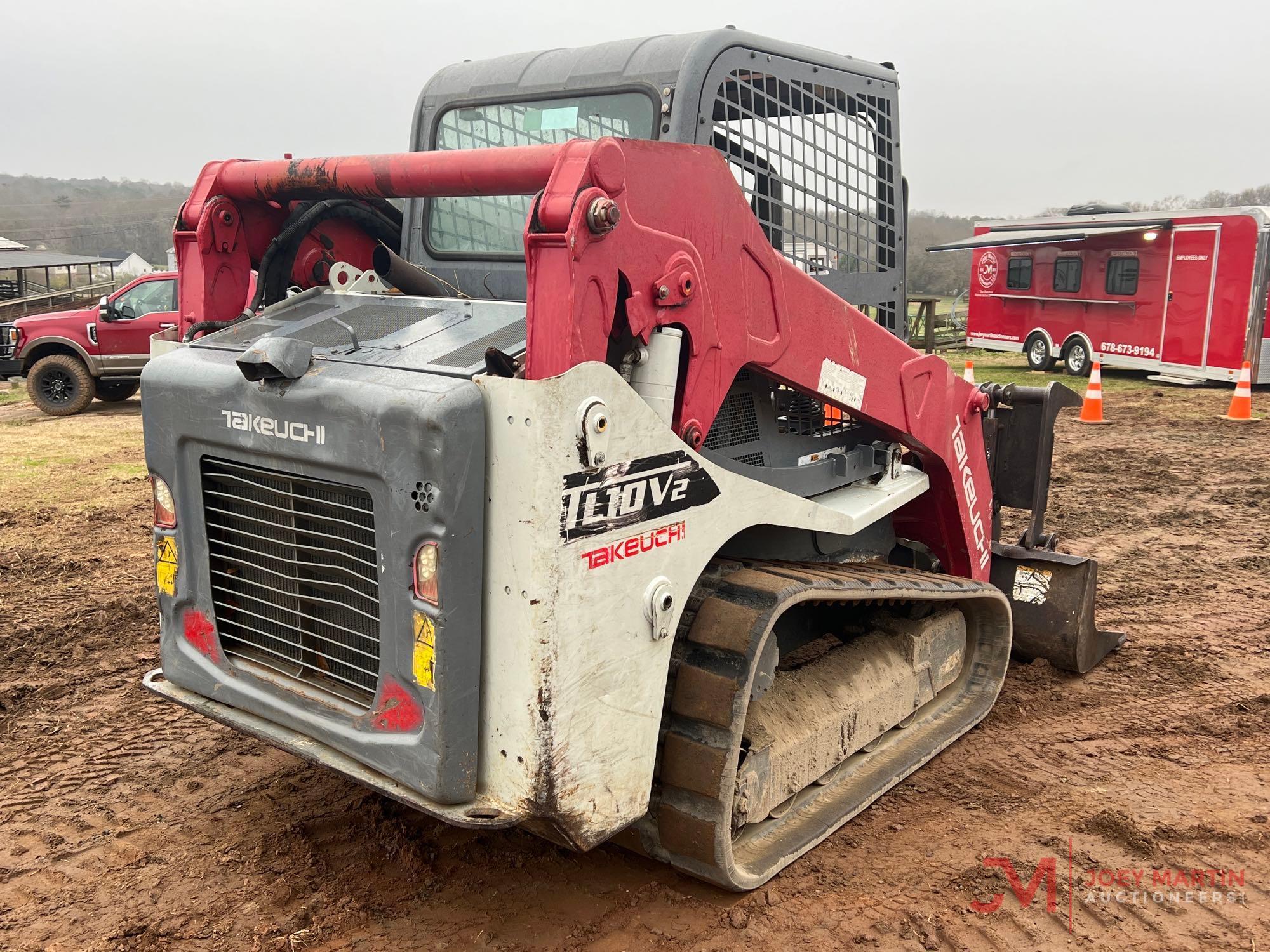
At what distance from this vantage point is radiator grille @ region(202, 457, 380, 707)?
2865mm

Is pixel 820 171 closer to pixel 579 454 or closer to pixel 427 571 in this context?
pixel 579 454

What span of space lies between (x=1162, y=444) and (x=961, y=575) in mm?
7455

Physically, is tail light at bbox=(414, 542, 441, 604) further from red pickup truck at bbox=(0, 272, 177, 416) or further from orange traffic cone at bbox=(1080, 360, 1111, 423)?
red pickup truck at bbox=(0, 272, 177, 416)

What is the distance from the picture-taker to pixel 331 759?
115 inches

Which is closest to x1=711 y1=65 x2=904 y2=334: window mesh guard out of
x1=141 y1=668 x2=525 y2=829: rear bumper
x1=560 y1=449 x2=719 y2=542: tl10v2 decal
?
x1=560 y1=449 x2=719 y2=542: tl10v2 decal

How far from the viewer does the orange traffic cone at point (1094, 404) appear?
12.9 m

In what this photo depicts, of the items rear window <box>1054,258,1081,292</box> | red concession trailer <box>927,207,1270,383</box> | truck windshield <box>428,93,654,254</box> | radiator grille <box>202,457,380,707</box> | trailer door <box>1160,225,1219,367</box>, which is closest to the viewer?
radiator grille <box>202,457,380,707</box>

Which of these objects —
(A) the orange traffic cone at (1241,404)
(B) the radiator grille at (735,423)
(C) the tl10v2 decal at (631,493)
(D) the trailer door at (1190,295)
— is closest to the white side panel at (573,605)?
(C) the tl10v2 decal at (631,493)

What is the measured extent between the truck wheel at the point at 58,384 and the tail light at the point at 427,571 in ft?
43.6

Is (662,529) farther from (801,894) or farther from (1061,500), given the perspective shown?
(1061,500)

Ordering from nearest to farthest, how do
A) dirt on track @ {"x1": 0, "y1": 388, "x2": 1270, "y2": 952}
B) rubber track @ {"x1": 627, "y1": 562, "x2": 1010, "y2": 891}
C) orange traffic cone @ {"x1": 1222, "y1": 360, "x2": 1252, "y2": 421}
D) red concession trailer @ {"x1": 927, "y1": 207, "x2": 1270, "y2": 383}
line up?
rubber track @ {"x1": 627, "y1": 562, "x2": 1010, "y2": 891}, dirt on track @ {"x1": 0, "y1": 388, "x2": 1270, "y2": 952}, orange traffic cone @ {"x1": 1222, "y1": 360, "x2": 1252, "y2": 421}, red concession trailer @ {"x1": 927, "y1": 207, "x2": 1270, "y2": 383}

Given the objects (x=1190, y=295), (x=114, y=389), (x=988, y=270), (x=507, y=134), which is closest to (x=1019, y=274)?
(x=988, y=270)

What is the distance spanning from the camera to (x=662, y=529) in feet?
9.28

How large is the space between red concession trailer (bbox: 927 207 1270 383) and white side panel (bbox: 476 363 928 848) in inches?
581
